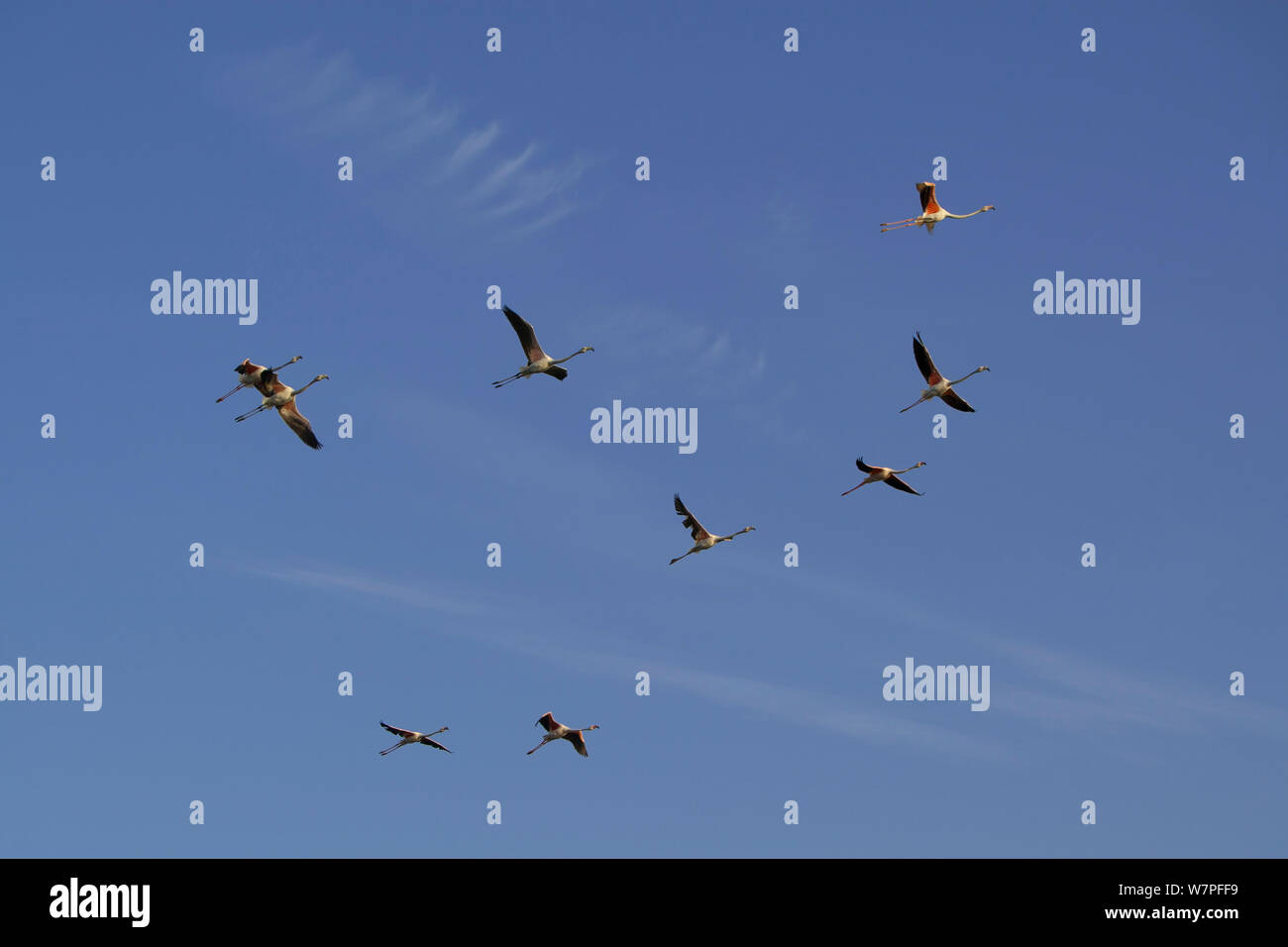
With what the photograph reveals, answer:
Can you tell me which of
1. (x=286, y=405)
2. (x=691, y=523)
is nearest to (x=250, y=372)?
(x=286, y=405)

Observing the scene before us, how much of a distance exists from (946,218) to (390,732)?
104 feet

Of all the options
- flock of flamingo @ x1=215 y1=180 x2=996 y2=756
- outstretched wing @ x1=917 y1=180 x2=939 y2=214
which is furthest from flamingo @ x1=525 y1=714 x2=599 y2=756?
outstretched wing @ x1=917 y1=180 x2=939 y2=214

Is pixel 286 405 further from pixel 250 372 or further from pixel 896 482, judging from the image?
pixel 896 482

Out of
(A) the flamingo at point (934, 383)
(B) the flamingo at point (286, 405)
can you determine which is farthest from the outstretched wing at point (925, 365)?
(B) the flamingo at point (286, 405)

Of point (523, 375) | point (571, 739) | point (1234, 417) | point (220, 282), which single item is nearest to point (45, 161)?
point (220, 282)

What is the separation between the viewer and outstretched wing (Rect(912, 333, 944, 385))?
66500 mm

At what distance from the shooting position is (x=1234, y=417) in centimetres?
7881

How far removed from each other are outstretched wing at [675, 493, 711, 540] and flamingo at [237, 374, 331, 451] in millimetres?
14719

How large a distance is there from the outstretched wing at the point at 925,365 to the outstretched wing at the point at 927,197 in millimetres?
6309

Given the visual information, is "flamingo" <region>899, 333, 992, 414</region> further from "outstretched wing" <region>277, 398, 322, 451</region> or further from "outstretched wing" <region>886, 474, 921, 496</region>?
"outstretched wing" <region>277, 398, 322, 451</region>

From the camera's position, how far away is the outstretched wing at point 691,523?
69.5 meters

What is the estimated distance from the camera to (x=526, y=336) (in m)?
66.2

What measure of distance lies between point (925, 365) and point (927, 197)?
7.29 m
